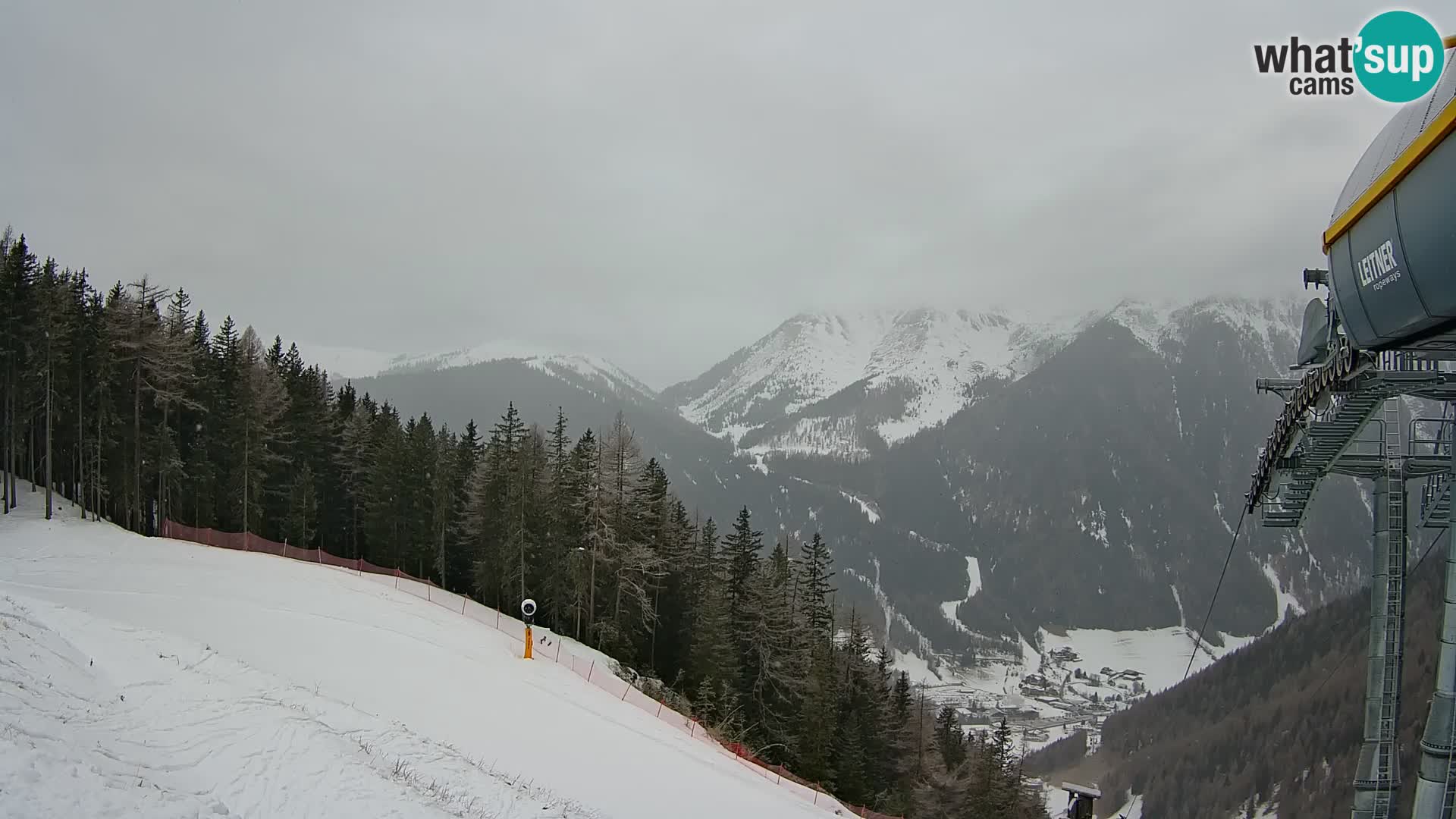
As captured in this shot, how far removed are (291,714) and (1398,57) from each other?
20433 millimetres

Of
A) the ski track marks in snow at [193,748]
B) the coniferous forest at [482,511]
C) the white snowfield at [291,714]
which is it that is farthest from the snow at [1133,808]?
the ski track marks in snow at [193,748]

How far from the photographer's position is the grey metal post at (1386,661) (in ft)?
45.5

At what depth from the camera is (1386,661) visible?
45.9 ft

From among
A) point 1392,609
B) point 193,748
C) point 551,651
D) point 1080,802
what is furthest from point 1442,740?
point 551,651

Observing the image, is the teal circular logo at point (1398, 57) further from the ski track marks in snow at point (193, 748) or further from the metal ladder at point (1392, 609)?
the ski track marks in snow at point (193, 748)

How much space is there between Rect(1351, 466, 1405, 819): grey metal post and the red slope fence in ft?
43.4

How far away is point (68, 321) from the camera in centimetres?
3625

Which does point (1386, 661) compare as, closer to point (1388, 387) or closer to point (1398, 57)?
point (1388, 387)

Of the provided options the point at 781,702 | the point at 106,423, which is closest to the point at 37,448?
the point at 106,423

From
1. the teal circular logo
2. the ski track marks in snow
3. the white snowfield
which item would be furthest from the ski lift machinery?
the ski track marks in snow

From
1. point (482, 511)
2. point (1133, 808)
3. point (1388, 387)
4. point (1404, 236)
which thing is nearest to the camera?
point (1404, 236)

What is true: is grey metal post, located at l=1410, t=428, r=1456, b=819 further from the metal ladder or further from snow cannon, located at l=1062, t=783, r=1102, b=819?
snow cannon, located at l=1062, t=783, r=1102, b=819

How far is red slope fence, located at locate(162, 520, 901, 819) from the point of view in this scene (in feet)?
80.2

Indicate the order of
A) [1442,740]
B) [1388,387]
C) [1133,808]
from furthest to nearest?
[1133,808], [1388,387], [1442,740]
